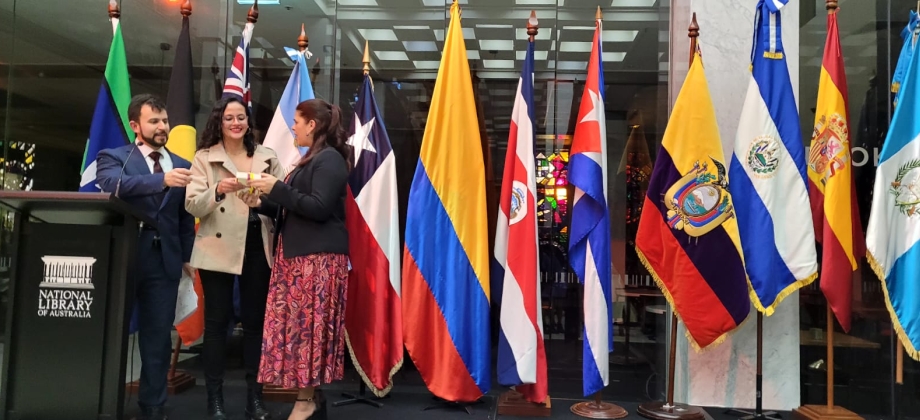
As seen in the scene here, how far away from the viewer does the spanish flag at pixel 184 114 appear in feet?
11.9

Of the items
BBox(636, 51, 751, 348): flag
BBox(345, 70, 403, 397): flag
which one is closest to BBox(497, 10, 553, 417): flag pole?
BBox(345, 70, 403, 397): flag

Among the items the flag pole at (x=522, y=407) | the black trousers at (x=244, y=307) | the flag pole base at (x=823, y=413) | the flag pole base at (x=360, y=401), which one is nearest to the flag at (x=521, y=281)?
the flag pole at (x=522, y=407)

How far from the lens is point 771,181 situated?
10.9ft

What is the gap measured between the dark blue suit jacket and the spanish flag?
62cm

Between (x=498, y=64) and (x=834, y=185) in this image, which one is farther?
(x=498, y=64)

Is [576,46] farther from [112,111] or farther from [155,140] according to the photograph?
[112,111]

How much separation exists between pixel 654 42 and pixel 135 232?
126 inches

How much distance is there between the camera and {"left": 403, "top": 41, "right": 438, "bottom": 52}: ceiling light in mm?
4246

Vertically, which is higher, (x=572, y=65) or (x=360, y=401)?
(x=572, y=65)

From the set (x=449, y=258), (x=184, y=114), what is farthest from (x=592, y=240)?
(x=184, y=114)

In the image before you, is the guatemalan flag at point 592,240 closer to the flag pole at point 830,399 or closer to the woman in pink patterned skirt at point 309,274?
the flag pole at point 830,399

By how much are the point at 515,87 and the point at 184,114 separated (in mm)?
2031

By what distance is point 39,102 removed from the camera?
4.40m

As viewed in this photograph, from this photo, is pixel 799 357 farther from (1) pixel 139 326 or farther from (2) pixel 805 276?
(1) pixel 139 326
